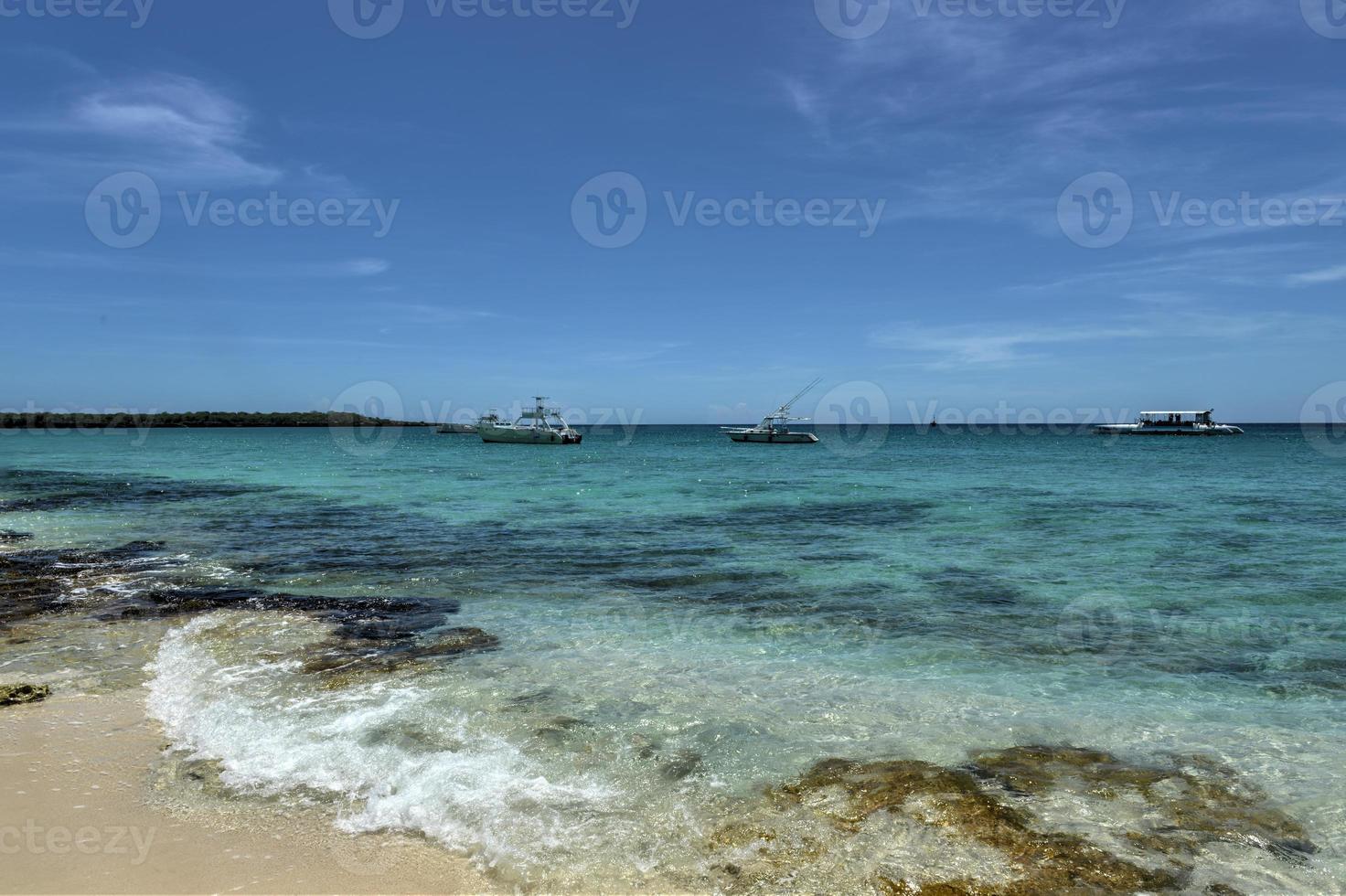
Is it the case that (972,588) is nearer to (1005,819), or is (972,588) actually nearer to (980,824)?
(1005,819)

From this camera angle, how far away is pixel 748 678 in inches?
355

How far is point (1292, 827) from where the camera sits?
5.59 meters

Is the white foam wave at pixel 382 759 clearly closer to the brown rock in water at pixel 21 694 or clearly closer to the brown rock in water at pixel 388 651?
the brown rock in water at pixel 388 651

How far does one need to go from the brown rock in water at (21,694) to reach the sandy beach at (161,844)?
158 cm

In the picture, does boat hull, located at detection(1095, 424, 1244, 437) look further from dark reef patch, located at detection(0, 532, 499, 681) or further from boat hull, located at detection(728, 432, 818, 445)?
dark reef patch, located at detection(0, 532, 499, 681)

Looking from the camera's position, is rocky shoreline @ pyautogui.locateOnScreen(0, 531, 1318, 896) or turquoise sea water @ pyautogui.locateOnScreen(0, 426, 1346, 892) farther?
turquoise sea water @ pyautogui.locateOnScreen(0, 426, 1346, 892)

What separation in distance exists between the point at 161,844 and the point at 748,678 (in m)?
5.86

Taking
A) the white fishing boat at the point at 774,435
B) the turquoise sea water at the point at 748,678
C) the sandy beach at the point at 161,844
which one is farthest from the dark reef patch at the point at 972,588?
the white fishing boat at the point at 774,435

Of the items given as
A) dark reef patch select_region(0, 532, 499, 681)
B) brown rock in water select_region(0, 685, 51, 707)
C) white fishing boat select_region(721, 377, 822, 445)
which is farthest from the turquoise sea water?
white fishing boat select_region(721, 377, 822, 445)

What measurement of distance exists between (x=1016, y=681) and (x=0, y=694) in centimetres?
1104

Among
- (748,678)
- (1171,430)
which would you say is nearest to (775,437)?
(1171,430)

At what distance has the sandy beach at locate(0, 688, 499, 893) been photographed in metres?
4.76

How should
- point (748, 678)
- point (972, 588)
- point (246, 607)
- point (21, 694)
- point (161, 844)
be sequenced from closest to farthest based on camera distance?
point (161, 844) < point (21, 694) < point (748, 678) < point (246, 607) < point (972, 588)

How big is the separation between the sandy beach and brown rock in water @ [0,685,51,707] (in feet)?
5.19
